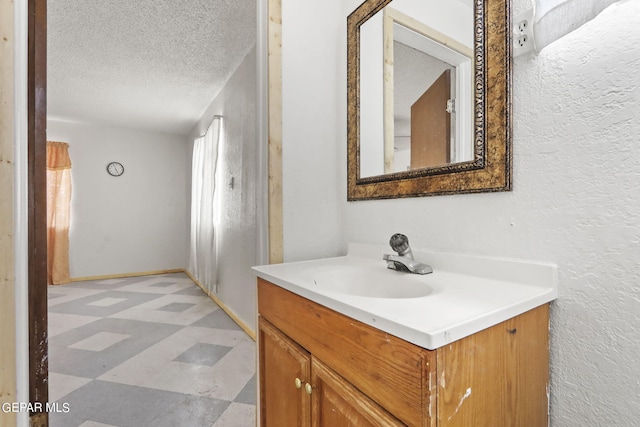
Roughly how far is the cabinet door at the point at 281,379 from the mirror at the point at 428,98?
690 millimetres

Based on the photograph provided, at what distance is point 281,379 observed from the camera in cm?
94

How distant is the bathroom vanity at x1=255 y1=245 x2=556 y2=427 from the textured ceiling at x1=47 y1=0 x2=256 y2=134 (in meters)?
2.03

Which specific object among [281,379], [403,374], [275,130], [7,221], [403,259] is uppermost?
[275,130]

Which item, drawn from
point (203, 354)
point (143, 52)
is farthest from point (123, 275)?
point (143, 52)

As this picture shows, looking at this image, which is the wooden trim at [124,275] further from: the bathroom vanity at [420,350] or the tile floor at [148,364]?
the bathroom vanity at [420,350]

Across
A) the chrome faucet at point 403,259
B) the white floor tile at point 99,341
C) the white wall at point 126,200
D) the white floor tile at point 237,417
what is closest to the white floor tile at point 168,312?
the white floor tile at point 99,341

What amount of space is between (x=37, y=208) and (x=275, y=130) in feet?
3.16

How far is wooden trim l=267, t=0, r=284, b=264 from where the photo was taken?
1294 mm

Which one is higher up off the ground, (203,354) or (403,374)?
(403,374)

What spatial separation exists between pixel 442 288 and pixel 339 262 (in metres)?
0.52

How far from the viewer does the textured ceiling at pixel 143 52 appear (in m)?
1.96

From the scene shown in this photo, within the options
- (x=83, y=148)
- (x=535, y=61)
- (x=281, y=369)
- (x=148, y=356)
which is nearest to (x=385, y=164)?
(x=535, y=61)

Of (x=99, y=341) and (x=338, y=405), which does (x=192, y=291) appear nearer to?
Answer: (x=99, y=341)

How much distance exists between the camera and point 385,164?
1249mm
